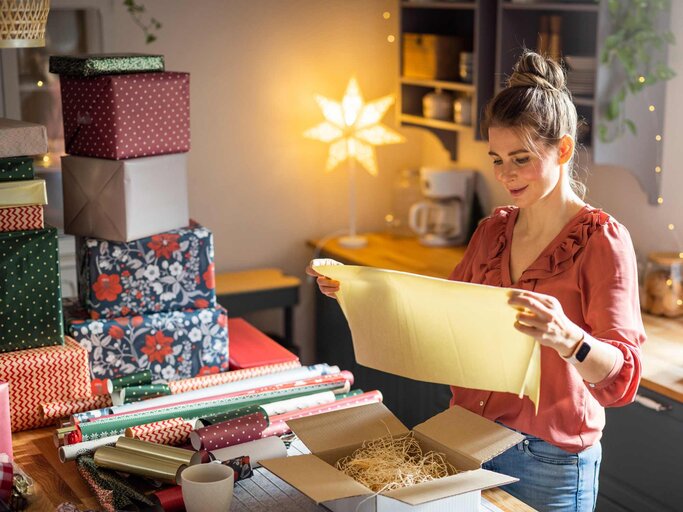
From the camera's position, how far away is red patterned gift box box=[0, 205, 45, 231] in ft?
6.47

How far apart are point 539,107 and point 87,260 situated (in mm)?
1097

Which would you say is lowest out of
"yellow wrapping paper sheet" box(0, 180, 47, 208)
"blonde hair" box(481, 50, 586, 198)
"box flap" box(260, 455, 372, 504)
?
"box flap" box(260, 455, 372, 504)

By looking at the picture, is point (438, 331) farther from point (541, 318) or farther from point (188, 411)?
point (188, 411)

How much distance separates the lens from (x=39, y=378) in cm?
198

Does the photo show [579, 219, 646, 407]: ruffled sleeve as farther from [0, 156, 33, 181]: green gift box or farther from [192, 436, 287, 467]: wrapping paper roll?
[0, 156, 33, 181]: green gift box

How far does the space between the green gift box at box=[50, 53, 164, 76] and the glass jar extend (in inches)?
64.9

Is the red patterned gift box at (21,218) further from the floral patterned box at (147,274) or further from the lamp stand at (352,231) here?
the lamp stand at (352,231)

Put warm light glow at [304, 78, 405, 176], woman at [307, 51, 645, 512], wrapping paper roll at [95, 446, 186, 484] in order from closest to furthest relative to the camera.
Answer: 1. wrapping paper roll at [95, 446, 186, 484]
2. woman at [307, 51, 645, 512]
3. warm light glow at [304, 78, 405, 176]

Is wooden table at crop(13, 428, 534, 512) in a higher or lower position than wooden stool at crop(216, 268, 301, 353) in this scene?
higher

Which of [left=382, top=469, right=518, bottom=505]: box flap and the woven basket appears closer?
[left=382, top=469, right=518, bottom=505]: box flap

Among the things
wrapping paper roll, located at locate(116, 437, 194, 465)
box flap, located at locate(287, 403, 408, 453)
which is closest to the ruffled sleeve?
box flap, located at locate(287, 403, 408, 453)

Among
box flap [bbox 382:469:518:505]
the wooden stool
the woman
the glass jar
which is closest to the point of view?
box flap [bbox 382:469:518:505]

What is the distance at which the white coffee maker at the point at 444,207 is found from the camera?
388 centimetres

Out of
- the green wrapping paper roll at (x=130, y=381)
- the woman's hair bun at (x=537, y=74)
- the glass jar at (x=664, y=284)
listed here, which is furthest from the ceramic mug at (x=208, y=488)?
the glass jar at (x=664, y=284)
